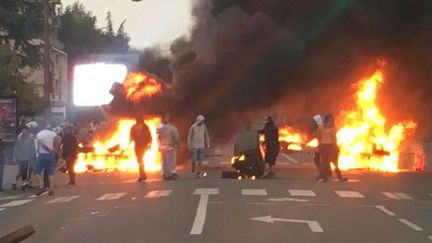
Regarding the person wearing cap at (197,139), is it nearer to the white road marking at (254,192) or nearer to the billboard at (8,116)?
the billboard at (8,116)

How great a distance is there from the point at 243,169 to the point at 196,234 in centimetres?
1086

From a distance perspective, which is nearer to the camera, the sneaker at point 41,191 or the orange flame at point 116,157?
the sneaker at point 41,191

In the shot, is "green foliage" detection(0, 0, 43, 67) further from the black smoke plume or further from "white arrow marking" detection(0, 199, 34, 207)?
"white arrow marking" detection(0, 199, 34, 207)

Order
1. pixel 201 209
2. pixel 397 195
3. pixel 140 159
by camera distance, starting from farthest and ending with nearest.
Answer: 1. pixel 140 159
2. pixel 397 195
3. pixel 201 209

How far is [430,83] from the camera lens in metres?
29.5

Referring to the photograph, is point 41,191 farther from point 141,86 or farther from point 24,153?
point 141,86

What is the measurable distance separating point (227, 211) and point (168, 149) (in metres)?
7.43

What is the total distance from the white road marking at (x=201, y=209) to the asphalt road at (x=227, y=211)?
1 cm

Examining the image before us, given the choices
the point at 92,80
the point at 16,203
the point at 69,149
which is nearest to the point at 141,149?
the point at 69,149

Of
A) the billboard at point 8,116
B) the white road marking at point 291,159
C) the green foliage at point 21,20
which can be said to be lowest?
the white road marking at point 291,159

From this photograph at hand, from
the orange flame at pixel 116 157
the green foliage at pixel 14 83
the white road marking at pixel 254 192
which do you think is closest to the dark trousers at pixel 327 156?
the white road marking at pixel 254 192

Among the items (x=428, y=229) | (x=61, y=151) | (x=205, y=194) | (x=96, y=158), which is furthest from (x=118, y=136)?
(x=428, y=229)

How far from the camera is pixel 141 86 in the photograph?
98.4 ft

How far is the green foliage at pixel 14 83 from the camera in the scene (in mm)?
42781
